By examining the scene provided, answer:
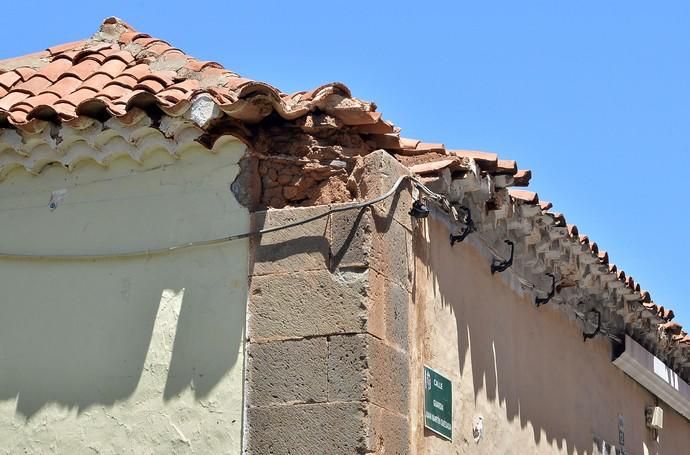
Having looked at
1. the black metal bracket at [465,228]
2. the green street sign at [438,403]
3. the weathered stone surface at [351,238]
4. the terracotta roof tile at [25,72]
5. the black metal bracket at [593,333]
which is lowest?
the green street sign at [438,403]

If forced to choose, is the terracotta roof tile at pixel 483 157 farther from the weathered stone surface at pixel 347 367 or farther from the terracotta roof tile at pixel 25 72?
the terracotta roof tile at pixel 25 72

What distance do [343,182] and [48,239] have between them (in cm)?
158

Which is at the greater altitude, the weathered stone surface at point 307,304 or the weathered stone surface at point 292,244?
the weathered stone surface at point 292,244

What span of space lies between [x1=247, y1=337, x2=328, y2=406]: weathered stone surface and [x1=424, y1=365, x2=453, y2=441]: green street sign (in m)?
0.81

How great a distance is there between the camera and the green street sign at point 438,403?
22.1 feet

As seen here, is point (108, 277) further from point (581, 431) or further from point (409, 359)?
point (581, 431)

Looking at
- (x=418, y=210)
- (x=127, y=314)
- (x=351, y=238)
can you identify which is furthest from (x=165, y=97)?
(x=418, y=210)

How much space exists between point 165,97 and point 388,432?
78.9 inches

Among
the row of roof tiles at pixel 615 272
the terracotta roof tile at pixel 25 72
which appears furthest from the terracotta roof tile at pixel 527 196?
the terracotta roof tile at pixel 25 72

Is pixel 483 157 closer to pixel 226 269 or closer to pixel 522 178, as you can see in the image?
pixel 522 178

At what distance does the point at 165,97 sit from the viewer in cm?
669

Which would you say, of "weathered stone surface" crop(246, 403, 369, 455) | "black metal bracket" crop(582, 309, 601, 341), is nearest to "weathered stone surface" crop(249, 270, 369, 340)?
"weathered stone surface" crop(246, 403, 369, 455)

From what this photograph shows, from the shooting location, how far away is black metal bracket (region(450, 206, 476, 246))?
739 cm

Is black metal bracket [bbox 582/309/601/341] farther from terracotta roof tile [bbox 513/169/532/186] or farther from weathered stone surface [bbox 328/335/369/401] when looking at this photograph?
weathered stone surface [bbox 328/335/369/401]
